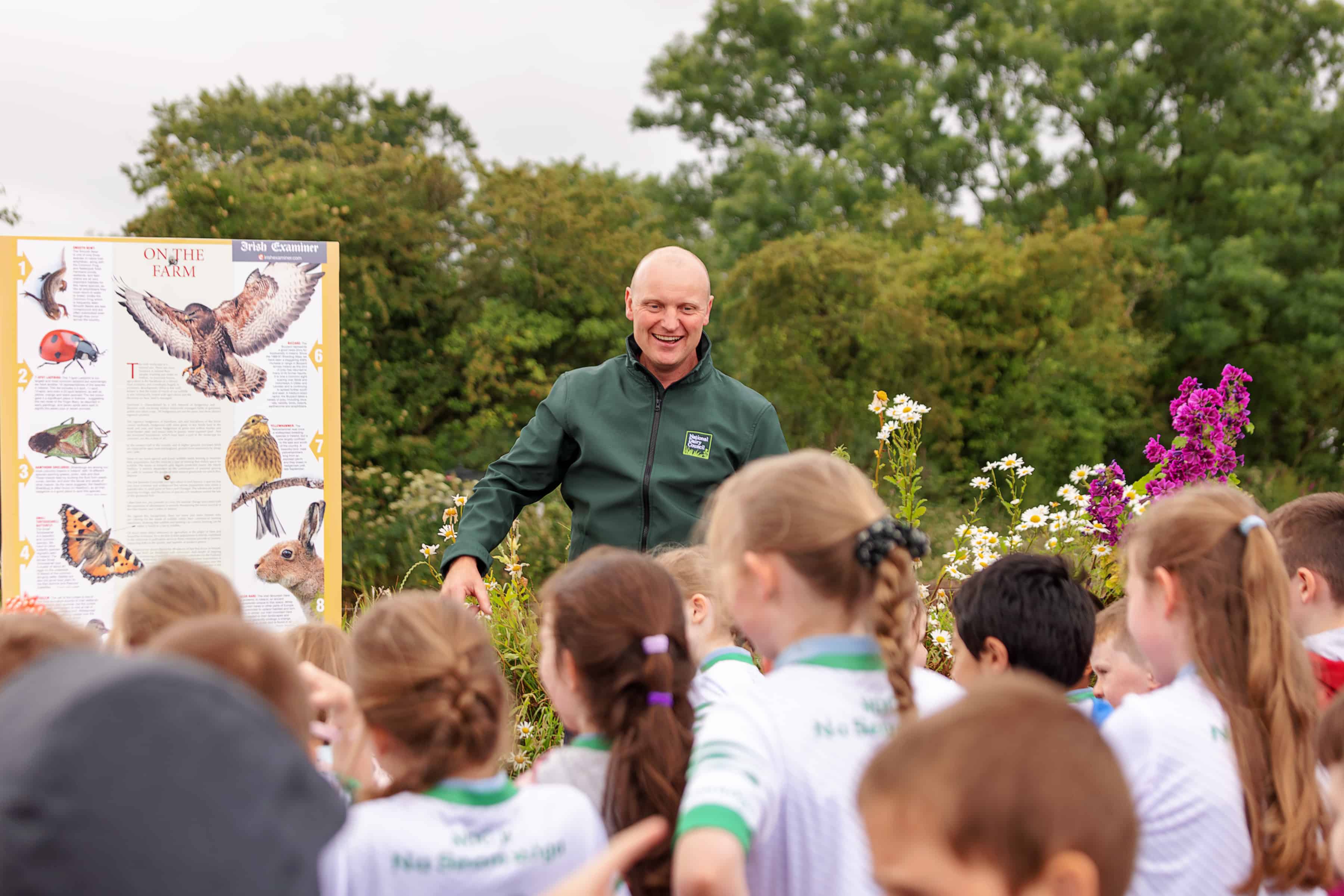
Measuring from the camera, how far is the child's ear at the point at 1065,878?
1027mm

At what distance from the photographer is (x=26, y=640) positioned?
1.76m

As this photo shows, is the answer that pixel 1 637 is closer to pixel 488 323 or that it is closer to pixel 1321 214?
pixel 488 323

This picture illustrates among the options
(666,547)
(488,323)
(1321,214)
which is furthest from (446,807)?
(1321,214)

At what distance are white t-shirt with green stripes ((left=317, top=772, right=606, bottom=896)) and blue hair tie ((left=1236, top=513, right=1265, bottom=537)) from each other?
1.19 meters

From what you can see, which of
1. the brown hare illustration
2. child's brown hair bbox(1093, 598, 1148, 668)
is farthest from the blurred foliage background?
child's brown hair bbox(1093, 598, 1148, 668)

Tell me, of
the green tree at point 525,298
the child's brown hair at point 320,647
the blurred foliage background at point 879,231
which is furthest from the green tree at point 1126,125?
the child's brown hair at point 320,647

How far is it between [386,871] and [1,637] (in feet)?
2.55

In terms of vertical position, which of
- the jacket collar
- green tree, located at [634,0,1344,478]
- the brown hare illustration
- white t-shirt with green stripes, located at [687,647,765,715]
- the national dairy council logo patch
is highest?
green tree, located at [634,0,1344,478]

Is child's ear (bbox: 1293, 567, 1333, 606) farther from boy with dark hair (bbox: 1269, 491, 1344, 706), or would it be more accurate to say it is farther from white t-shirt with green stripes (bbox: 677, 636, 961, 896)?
white t-shirt with green stripes (bbox: 677, 636, 961, 896)

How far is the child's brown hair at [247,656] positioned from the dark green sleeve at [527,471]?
198 centimetres

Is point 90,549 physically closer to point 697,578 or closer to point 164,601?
point 164,601

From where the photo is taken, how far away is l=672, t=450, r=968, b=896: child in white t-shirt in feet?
4.74

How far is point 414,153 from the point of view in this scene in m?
13.0

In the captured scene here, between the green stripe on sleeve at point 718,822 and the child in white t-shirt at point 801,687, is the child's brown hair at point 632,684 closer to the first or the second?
the child in white t-shirt at point 801,687
